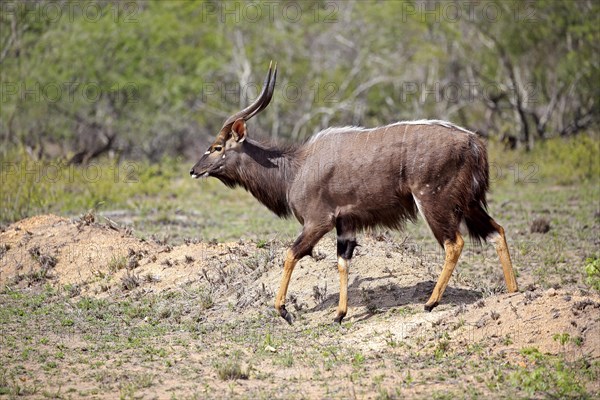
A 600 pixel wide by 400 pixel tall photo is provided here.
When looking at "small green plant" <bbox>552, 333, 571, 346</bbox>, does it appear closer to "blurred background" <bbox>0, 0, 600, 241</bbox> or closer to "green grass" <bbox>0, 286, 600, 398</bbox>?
"green grass" <bbox>0, 286, 600, 398</bbox>

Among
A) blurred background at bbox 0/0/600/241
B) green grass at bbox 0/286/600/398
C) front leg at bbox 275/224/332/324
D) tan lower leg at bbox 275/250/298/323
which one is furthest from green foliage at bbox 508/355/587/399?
blurred background at bbox 0/0/600/241

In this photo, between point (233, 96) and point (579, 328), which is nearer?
point (579, 328)

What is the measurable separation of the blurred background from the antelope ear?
737cm

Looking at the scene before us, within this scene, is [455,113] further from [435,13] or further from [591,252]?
[591,252]

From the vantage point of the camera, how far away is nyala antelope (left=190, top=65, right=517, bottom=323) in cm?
841

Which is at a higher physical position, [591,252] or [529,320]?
[529,320]

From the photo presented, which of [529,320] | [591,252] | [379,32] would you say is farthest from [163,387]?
[379,32]

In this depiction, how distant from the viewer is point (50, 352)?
810 cm

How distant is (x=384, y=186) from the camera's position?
8586 millimetres

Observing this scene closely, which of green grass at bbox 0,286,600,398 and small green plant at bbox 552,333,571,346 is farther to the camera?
small green plant at bbox 552,333,571,346

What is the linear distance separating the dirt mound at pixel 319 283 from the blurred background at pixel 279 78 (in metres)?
5.06

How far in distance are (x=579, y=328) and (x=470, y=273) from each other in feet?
13.0

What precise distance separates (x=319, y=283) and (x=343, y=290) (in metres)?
0.91

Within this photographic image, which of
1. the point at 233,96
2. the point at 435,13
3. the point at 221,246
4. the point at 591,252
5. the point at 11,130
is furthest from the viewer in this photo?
the point at 233,96
